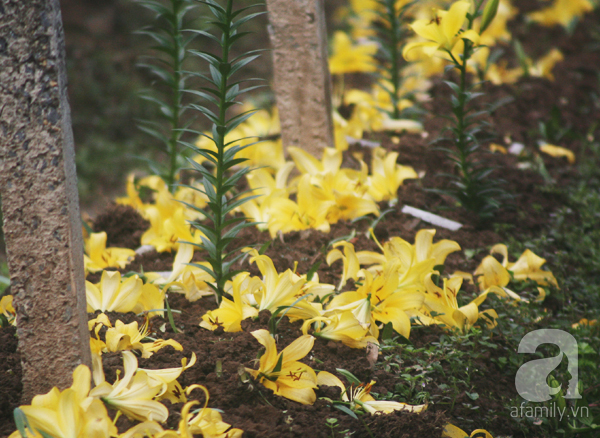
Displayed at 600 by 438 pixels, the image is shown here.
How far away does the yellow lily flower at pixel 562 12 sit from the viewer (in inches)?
179

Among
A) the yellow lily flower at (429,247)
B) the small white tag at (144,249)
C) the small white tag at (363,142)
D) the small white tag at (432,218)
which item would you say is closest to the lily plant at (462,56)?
the small white tag at (432,218)

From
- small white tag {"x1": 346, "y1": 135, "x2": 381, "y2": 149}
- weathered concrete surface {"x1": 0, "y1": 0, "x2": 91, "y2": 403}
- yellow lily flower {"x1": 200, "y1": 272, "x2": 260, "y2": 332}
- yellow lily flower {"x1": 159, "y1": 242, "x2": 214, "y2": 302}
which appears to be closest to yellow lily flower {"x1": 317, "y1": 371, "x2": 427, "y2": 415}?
yellow lily flower {"x1": 200, "y1": 272, "x2": 260, "y2": 332}

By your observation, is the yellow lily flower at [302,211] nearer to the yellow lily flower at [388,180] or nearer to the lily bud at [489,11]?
the yellow lily flower at [388,180]

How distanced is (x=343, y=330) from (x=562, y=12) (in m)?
4.21

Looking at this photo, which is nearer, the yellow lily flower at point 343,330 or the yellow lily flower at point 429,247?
the yellow lily flower at point 343,330

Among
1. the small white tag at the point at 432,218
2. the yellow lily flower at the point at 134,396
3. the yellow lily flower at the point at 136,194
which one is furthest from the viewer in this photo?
the yellow lily flower at the point at 136,194

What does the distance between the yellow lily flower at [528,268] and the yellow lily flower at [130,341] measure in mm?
1291

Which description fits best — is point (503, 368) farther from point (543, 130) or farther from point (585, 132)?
point (585, 132)

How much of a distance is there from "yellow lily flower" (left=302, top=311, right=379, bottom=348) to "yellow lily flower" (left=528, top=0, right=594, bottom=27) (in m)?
4.06

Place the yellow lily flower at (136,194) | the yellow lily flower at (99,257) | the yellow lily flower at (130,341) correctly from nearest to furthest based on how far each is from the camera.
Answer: the yellow lily flower at (130,341) → the yellow lily flower at (99,257) → the yellow lily flower at (136,194)

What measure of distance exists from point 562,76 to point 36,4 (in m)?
3.70

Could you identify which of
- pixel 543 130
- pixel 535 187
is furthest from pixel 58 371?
pixel 543 130

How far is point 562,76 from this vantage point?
12.6ft

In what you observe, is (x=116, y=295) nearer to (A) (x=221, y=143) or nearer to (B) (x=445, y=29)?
(A) (x=221, y=143)
